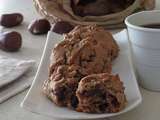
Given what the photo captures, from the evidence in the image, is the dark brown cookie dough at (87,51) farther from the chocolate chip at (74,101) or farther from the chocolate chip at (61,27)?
the chocolate chip at (61,27)

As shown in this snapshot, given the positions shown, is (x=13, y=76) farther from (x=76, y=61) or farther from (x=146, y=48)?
(x=146, y=48)

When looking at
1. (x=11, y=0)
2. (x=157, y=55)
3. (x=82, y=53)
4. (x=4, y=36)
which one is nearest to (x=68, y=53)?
(x=82, y=53)

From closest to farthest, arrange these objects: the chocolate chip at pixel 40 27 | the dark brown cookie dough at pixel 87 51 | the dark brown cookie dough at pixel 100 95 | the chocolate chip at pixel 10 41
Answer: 1. the dark brown cookie dough at pixel 100 95
2. the dark brown cookie dough at pixel 87 51
3. the chocolate chip at pixel 10 41
4. the chocolate chip at pixel 40 27

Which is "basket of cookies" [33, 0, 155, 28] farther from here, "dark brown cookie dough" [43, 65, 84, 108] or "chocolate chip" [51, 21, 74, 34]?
"dark brown cookie dough" [43, 65, 84, 108]

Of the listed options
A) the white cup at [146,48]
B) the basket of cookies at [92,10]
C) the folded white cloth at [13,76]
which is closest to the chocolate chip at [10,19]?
the basket of cookies at [92,10]

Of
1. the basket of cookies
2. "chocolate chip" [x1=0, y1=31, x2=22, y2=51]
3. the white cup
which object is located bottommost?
the basket of cookies

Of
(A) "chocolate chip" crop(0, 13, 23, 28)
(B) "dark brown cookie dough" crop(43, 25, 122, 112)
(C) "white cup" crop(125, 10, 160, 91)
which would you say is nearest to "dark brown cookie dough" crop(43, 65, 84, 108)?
(B) "dark brown cookie dough" crop(43, 25, 122, 112)

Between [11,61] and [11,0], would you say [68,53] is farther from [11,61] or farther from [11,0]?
[11,0]
